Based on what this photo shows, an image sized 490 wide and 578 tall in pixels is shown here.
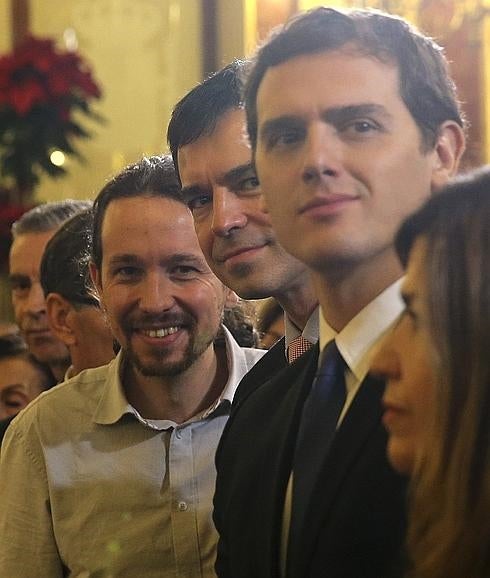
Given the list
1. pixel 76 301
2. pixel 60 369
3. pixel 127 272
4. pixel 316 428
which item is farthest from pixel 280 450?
pixel 60 369

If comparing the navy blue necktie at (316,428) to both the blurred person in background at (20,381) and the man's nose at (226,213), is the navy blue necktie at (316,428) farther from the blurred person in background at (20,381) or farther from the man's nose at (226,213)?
the blurred person in background at (20,381)

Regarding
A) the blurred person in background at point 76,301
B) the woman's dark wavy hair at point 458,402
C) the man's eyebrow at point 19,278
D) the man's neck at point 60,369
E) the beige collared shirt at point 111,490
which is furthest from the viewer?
the man's eyebrow at point 19,278

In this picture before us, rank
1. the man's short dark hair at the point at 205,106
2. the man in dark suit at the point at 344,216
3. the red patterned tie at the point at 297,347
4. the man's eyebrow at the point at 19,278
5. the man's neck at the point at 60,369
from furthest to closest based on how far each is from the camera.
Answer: the man's eyebrow at the point at 19,278
the man's neck at the point at 60,369
the man's short dark hair at the point at 205,106
the red patterned tie at the point at 297,347
the man in dark suit at the point at 344,216

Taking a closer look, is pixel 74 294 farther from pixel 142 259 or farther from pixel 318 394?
pixel 318 394

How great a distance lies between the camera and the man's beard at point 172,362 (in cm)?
138

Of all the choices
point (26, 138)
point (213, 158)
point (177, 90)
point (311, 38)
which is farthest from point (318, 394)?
point (177, 90)

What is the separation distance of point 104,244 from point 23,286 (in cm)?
→ 100

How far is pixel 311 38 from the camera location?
3.02 feet

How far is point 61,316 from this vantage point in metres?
1.91

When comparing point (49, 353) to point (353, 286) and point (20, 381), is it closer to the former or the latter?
point (20, 381)

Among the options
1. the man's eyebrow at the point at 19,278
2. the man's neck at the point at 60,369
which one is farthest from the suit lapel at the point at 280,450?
the man's eyebrow at the point at 19,278

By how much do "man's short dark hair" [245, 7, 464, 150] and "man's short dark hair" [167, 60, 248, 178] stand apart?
1.12 ft

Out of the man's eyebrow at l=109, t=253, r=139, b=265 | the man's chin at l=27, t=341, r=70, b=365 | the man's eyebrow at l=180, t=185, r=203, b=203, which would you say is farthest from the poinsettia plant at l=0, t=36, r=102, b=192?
the man's eyebrow at l=180, t=185, r=203, b=203

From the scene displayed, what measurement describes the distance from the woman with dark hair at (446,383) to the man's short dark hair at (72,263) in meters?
1.11
